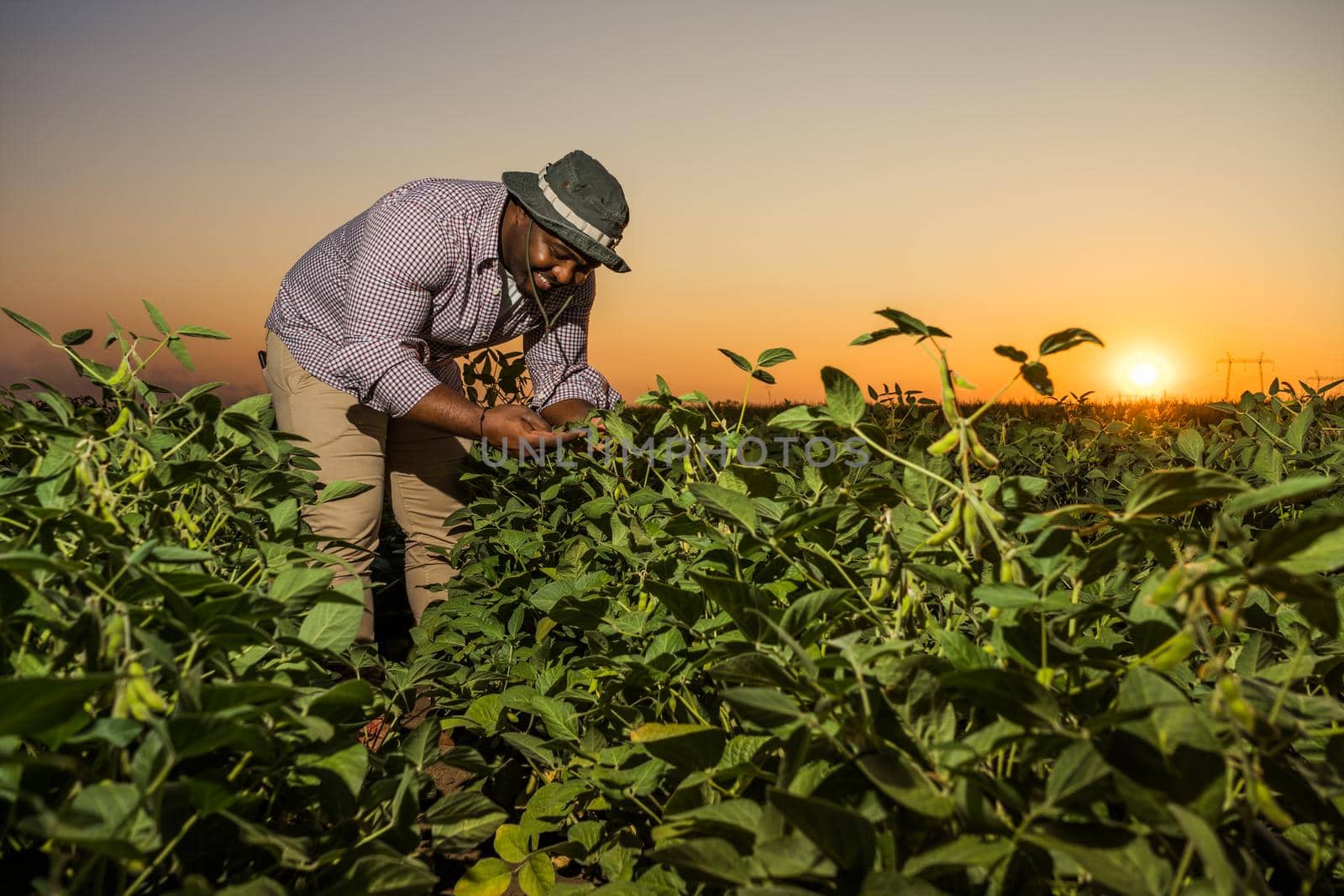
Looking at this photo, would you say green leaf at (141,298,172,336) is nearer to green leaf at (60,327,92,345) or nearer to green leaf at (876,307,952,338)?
green leaf at (60,327,92,345)

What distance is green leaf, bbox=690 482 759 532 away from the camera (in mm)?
1199

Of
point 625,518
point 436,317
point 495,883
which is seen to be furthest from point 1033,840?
point 436,317

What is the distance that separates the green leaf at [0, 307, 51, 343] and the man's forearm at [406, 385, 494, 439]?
1945 millimetres

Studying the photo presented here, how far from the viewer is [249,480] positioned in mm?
1530

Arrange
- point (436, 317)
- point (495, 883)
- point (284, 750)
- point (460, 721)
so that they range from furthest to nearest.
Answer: point (436, 317) → point (460, 721) → point (495, 883) → point (284, 750)

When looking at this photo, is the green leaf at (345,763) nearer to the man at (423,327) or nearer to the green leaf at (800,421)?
the green leaf at (800,421)

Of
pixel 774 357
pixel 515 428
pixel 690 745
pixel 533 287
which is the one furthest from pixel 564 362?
pixel 690 745

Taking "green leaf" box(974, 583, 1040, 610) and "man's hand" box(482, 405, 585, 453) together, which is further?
"man's hand" box(482, 405, 585, 453)

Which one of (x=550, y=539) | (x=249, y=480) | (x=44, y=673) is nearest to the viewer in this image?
(x=44, y=673)

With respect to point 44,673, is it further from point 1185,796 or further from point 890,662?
point 1185,796

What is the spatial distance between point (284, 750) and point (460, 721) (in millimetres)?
1101

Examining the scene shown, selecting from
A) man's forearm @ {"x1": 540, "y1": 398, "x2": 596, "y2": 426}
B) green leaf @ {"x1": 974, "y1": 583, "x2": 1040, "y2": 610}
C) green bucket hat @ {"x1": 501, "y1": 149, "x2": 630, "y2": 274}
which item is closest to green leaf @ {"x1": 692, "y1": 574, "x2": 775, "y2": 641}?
green leaf @ {"x1": 974, "y1": 583, "x2": 1040, "y2": 610}

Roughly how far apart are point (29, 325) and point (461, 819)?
105 cm

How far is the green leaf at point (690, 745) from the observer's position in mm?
1184
